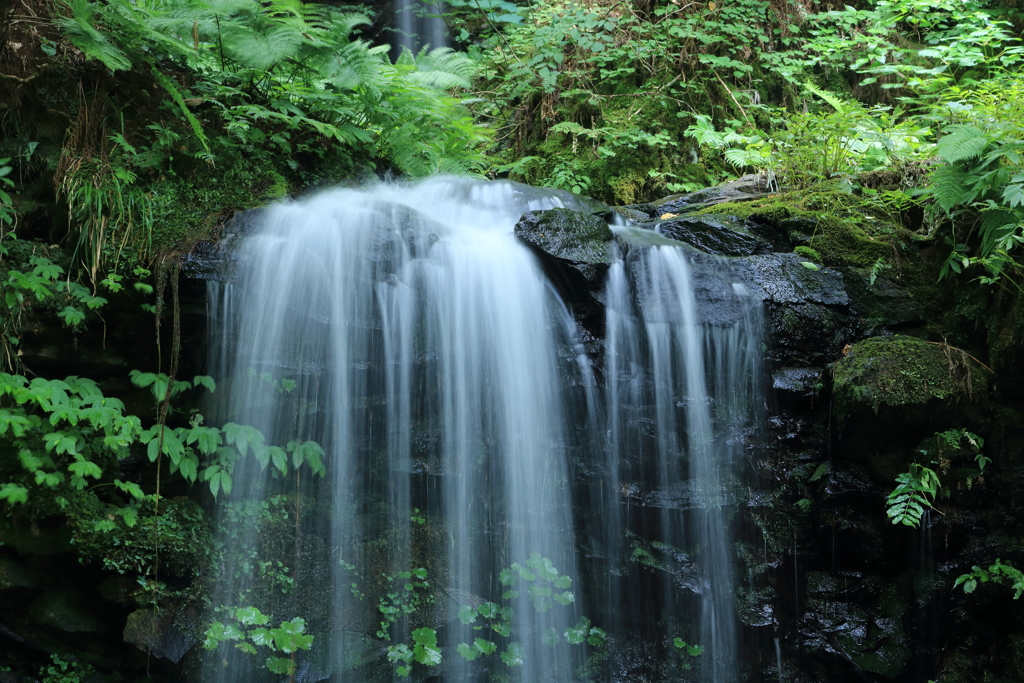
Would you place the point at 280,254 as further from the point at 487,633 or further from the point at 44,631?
the point at 487,633

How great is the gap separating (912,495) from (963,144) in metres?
2.21

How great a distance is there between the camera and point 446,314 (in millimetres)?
4359

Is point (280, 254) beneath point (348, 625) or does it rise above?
above

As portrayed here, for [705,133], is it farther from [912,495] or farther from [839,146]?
[912,495]

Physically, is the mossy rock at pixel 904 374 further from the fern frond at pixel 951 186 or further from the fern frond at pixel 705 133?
the fern frond at pixel 705 133

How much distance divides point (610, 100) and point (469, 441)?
5986 mm

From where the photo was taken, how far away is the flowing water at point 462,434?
3.93 meters

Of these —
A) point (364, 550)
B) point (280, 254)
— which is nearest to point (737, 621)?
point (364, 550)

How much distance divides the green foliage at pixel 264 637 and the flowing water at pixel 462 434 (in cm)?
8

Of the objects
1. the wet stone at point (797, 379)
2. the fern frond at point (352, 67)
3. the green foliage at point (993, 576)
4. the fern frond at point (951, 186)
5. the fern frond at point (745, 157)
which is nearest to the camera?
the green foliage at point (993, 576)

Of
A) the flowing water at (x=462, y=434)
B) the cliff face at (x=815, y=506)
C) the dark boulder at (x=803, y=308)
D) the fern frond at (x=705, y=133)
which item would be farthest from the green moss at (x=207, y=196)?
the fern frond at (x=705, y=133)

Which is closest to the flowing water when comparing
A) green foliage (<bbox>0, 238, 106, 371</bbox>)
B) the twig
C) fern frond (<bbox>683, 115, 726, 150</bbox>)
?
green foliage (<bbox>0, 238, 106, 371</bbox>)

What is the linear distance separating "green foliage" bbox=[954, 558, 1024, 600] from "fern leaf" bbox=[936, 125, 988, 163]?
97.0 inches

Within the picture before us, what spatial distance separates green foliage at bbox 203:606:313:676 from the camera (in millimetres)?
3717
